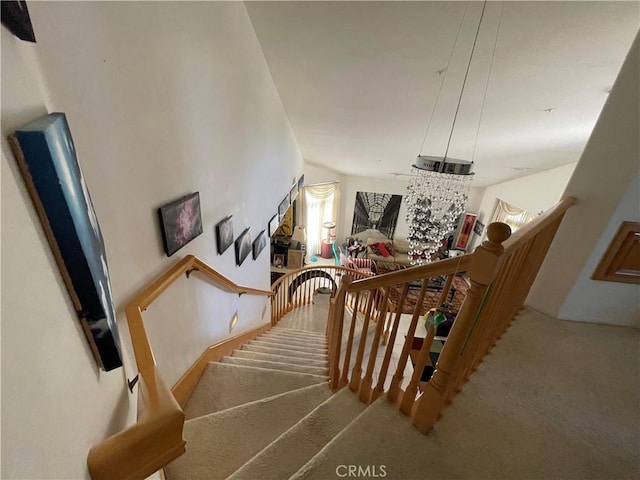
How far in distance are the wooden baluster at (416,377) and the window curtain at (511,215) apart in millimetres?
6723

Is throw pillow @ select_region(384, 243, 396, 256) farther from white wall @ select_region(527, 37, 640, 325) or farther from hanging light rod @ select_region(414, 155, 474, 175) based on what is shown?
white wall @ select_region(527, 37, 640, 325)

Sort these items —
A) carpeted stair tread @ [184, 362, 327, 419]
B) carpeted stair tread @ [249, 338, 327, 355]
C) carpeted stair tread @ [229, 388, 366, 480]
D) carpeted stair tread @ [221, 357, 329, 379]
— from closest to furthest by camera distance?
carpeted stair tread @ [229, 388, 366, 480]
carpeted stair tread @ [184, 362, 327, 419]
carpeted stair tread @ [221, 357, 329, 379]
carpeted stair tread @ [249, 338, 327, 355]

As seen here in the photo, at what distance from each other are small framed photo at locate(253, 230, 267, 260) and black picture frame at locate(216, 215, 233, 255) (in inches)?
37.2

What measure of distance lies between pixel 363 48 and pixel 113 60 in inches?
73.6

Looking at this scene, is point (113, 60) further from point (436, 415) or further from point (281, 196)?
point (281, 196)

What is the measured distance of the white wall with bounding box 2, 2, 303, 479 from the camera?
38 centimetres

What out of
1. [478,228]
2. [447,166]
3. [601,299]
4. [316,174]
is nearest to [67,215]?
[601,299]

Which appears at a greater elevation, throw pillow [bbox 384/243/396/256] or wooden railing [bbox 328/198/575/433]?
wooden railing [bbox 328/198/575/433]

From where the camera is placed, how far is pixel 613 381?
1.38m

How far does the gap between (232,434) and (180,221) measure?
119 centimetres

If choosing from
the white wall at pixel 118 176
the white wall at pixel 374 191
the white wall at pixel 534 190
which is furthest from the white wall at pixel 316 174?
the white wall at pixel 118 176

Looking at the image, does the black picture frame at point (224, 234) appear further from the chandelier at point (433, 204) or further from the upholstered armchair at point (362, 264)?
the upholstered armchair at point (362, 264)

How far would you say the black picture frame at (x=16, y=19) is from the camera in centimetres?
41

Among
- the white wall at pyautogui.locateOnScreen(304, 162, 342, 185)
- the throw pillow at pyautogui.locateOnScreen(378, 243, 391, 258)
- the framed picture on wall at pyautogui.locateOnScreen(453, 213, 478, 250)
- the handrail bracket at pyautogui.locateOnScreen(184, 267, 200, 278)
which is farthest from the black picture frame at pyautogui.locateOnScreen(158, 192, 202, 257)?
the framed picture on wall at pyautogui.locateOnScreen(453, 213, 478, 250)
